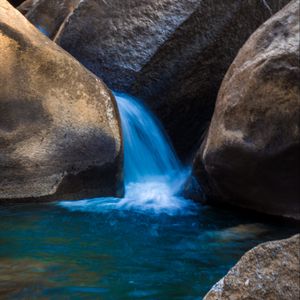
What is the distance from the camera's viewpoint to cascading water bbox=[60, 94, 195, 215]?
597cm

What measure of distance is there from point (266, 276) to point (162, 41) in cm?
561

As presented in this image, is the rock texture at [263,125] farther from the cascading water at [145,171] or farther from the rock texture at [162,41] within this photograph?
the rock texture at [162,41]

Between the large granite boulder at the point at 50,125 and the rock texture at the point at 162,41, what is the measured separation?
1301mm

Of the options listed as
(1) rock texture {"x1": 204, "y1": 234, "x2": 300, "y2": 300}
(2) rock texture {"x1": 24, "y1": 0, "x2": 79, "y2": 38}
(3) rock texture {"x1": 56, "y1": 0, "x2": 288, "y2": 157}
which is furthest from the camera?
(2) rock texture {"x1": 24, "y1": 0, "x2": 79, "y2": 38}

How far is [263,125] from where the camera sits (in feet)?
16.1

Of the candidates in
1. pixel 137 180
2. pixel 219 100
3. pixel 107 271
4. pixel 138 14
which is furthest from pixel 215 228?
pixel 138 14

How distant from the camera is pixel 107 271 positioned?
365 centimetres

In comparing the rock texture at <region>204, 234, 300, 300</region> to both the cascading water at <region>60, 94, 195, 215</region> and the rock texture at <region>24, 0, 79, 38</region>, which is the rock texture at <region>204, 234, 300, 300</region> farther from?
the rock texture at <region>24, 0, 79, 38</region>

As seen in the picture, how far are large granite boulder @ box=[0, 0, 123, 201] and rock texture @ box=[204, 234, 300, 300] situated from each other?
3911 mm

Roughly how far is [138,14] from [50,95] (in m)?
2.11

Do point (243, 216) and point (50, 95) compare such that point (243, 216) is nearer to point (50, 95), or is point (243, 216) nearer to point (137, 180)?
point (137, 180)

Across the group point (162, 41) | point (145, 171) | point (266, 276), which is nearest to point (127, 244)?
point (266, 276)

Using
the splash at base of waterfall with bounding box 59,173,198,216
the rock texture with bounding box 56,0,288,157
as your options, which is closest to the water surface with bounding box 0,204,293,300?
the splash at base of waterfall with bounding box 59,173,198,216

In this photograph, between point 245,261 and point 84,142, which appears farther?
point 84,142
